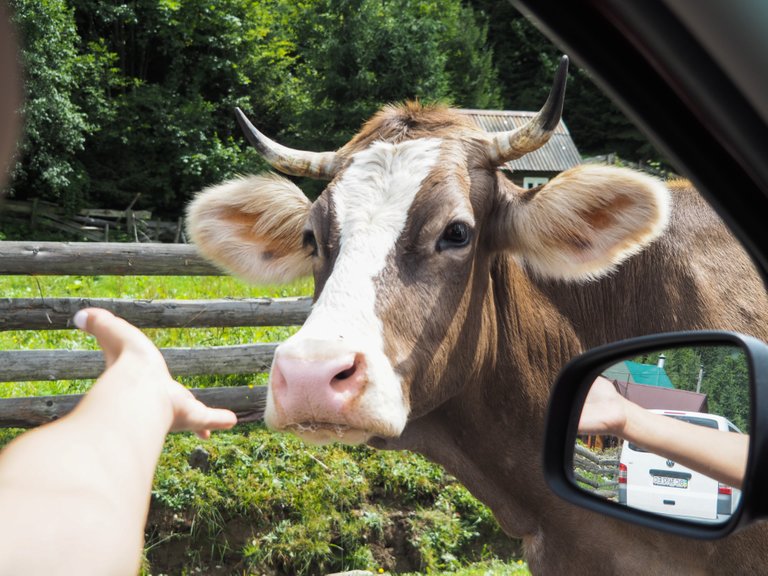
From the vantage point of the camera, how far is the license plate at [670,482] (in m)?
1.47

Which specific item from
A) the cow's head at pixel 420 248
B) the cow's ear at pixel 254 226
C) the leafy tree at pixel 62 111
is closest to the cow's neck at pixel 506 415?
the cow's head at pixel 420 248

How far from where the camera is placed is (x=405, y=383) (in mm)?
2443

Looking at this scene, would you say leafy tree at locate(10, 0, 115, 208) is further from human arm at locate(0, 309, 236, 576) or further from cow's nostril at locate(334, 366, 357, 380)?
human arm at locate(0, 309, 236, 576)

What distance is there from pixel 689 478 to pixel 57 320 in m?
5.45

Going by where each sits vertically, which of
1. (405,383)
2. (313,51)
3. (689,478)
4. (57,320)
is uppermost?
(313,51)

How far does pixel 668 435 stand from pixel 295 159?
221 centimetres

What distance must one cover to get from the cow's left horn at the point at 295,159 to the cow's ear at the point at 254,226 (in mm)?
112

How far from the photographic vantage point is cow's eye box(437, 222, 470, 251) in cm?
262

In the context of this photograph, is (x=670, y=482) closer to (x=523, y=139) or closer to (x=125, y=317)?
(x=523, y=139)

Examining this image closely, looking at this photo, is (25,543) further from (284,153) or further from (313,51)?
(313,51)

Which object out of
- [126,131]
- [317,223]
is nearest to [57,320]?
[317,223]

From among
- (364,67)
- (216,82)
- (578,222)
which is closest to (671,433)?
(578,222)

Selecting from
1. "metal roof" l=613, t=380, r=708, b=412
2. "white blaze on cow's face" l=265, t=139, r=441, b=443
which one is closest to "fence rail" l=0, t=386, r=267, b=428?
"white blaze on cow's face" l=265, t=139, r=441, b=443

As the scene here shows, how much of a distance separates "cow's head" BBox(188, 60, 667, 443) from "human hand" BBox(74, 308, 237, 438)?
3.80ft
